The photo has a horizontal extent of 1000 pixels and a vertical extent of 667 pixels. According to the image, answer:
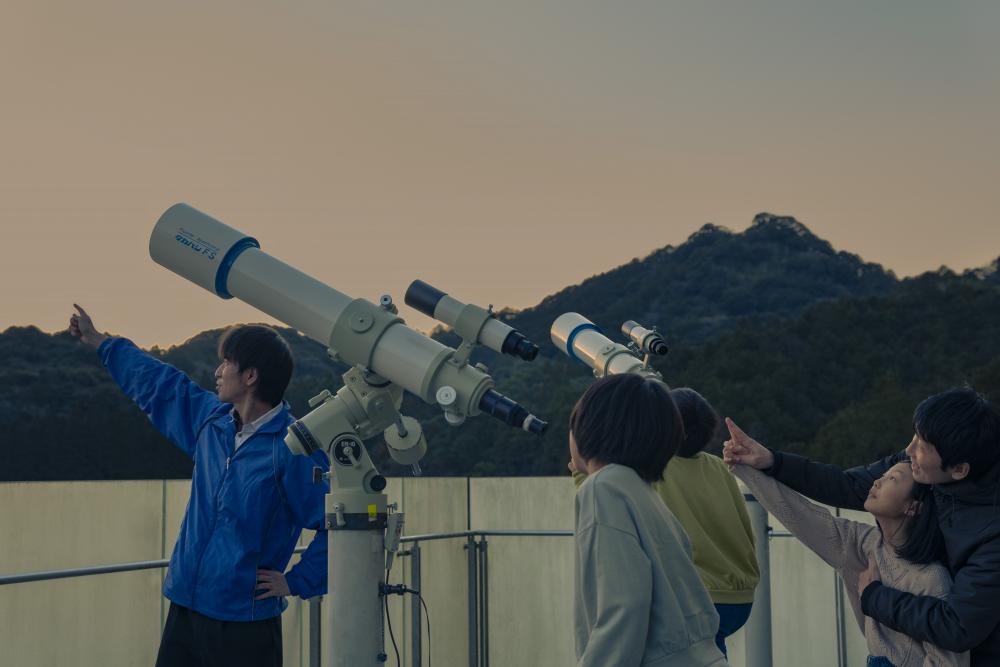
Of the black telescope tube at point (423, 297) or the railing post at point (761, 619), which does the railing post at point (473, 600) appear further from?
the black telescope tube at point (423, 297)

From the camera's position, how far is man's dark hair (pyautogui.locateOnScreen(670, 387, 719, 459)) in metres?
3.27

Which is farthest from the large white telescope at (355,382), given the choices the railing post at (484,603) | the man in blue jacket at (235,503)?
the railing post at (484,603)

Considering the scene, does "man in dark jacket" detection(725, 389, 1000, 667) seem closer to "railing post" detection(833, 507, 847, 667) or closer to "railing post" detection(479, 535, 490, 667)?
"railing post" detection(833, 507, 847, 667)

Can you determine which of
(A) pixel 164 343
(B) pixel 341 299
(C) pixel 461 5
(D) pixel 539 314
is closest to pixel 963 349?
(D) pixel 539 314

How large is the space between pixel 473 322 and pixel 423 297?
252 millimetres

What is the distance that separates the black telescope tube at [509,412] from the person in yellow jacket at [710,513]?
65cm

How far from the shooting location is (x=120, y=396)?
18.0 meters

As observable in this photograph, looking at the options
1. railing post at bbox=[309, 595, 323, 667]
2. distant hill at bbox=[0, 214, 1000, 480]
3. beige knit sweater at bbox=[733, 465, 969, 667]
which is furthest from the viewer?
distant hill at bbox=[0, 214, 1000, 480]

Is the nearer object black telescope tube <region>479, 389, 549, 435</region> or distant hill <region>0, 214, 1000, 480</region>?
black telescope tube <region>479, 389, 549, 435</region>

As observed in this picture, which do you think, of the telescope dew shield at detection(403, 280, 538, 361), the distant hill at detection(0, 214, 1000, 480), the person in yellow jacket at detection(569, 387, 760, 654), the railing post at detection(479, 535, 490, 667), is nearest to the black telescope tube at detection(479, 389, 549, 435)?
the telescope dew shield at detection(403, 280, 538, 361)

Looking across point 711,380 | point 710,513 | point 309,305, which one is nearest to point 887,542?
point 710,513

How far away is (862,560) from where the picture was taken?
107 inches

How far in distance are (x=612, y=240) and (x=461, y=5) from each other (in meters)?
13.1

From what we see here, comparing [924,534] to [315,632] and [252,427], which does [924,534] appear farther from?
[315,632]
